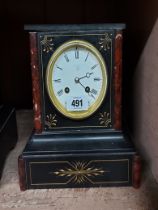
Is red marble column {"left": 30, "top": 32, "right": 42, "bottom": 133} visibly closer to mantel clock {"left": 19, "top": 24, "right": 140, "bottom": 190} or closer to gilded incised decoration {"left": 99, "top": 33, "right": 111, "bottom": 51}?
mantel clock {"left": 19, "top": 24, "right": 140, "bottom": 190}

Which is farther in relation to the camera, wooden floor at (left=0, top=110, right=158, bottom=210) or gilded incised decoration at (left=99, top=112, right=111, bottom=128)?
gilded incised decoration at (left=99, top=112, right=111, bottom=128)

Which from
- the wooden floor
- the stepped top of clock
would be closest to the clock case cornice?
the stepped top of clock

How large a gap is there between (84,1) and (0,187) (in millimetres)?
592

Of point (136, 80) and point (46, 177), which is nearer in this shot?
point (46, 177)

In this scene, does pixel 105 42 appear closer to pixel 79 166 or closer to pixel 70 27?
pixel 70 27

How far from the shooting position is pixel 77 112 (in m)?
0.68

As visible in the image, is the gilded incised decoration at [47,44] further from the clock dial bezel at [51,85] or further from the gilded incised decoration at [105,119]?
the gilded incised decoration at [105,119]

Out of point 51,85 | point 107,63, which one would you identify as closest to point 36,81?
point 51,85

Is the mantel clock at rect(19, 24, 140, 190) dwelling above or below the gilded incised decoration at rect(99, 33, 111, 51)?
below

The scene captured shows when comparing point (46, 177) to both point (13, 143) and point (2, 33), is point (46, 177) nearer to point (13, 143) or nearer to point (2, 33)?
point (13, 143)

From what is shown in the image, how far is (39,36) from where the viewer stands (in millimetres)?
646

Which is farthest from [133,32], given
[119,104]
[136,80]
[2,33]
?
[2,33]

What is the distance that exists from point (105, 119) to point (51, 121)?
0.11m

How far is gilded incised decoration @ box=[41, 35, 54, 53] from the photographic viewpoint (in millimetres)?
647
